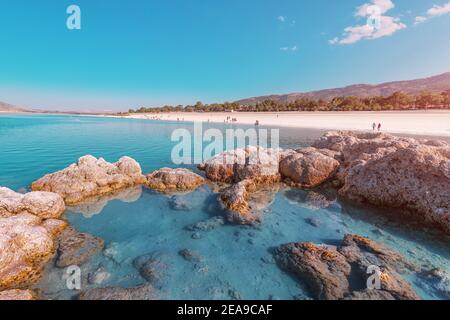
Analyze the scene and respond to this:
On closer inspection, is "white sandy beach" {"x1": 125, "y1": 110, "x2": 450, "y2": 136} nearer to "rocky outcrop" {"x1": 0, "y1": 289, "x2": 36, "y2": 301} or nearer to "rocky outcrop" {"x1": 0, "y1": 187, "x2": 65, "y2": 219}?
"rocky outcrop" {"x1": 0, "y1": 187, "x2": 65, "y2": 219}

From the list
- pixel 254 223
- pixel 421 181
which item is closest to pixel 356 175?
pixel 421 181

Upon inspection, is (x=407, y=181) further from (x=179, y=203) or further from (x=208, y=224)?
(x=179, y=203)

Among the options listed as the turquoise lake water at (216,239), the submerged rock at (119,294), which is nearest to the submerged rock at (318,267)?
the turquoise lake water at (216,239)

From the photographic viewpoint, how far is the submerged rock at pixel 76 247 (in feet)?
22.3

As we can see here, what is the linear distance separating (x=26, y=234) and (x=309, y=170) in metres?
13.9

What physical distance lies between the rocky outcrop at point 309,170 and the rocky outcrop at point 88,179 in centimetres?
983

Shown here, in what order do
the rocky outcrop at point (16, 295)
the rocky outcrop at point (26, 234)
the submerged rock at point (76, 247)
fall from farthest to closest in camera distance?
the submerged rock at point (76, 247)
the rocky outcrop at point (26, 234)
the rocky outcrop at point (16, 295)

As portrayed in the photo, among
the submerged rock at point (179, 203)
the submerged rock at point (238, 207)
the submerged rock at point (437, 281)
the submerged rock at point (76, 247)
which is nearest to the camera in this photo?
the submerged rock at point (437, 281)

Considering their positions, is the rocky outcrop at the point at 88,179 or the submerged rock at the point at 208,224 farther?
the rocky outcrop at the point at 88,179

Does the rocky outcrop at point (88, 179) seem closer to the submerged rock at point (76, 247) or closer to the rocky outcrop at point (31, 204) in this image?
the rocky outcrop at point (31, 204)

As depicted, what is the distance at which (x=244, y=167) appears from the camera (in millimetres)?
14211

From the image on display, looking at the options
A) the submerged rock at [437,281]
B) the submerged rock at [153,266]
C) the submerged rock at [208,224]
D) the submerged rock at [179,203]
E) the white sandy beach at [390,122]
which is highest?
the white sandy beach at [390,122]

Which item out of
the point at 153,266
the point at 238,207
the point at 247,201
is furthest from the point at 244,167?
the point at 153,266

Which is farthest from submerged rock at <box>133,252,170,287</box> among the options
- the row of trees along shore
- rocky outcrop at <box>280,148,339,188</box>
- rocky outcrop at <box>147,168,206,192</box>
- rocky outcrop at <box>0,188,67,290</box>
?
the row of trees along shore
